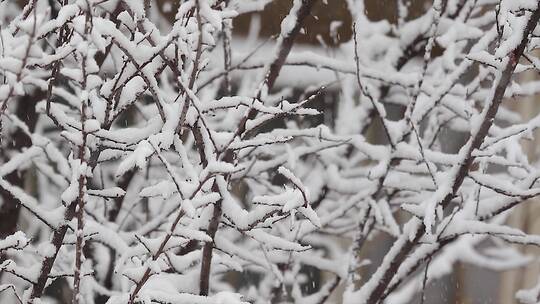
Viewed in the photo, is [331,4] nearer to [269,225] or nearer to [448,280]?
[448,280]

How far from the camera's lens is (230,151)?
283 centimetres

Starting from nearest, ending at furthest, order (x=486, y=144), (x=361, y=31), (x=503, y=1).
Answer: (x=503, y=1)
(x=486, y=144)
(x=361, y=31)

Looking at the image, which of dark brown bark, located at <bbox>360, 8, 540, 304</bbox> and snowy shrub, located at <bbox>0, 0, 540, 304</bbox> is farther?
dark brown bark, located at <bbox>360, 8, 540, 304</bbox>

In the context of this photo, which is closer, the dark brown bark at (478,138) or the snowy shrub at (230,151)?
the snowy shrub at (230,151)

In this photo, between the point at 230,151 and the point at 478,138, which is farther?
the point at 230,151

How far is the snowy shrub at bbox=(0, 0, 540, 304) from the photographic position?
6.77 feet

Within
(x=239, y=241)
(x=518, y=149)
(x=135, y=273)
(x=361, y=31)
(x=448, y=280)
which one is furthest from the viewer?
(x=448, y=280)

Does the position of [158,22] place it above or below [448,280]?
above

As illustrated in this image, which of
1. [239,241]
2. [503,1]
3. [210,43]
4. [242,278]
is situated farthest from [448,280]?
[210,43]

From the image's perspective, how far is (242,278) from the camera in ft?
22.5

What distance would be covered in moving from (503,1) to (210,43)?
105 centimetres

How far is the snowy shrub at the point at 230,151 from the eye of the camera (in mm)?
2062

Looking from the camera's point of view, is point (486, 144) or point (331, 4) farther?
point (331, 4)

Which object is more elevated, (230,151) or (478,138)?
(478,138)
